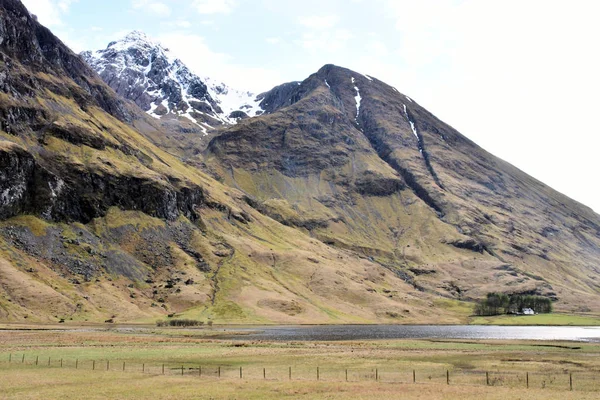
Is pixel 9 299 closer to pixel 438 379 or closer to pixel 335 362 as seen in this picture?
pixel 335 362

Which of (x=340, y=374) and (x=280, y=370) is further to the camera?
(x=280, y=370)

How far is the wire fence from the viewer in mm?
58500

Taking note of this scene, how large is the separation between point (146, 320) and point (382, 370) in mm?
141412

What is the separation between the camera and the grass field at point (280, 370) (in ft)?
166

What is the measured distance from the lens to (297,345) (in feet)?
347

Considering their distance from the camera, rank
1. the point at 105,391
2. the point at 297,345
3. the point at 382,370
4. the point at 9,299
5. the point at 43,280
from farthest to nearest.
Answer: the point at 43,280
the point at 9,299
the point at 297,345
the point at 382,370
the point at 105,391

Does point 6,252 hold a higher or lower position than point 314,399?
higher

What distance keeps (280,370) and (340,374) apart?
312 inches

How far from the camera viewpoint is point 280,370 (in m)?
67.7

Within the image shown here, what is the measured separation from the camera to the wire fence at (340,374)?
58.5 m

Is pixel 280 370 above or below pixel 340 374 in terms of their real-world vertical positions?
below

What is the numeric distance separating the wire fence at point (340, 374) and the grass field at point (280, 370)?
4.7 inches

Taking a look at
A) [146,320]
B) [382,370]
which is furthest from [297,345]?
[146,320]

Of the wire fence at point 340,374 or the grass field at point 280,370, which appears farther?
the wire fence at point 340,374
